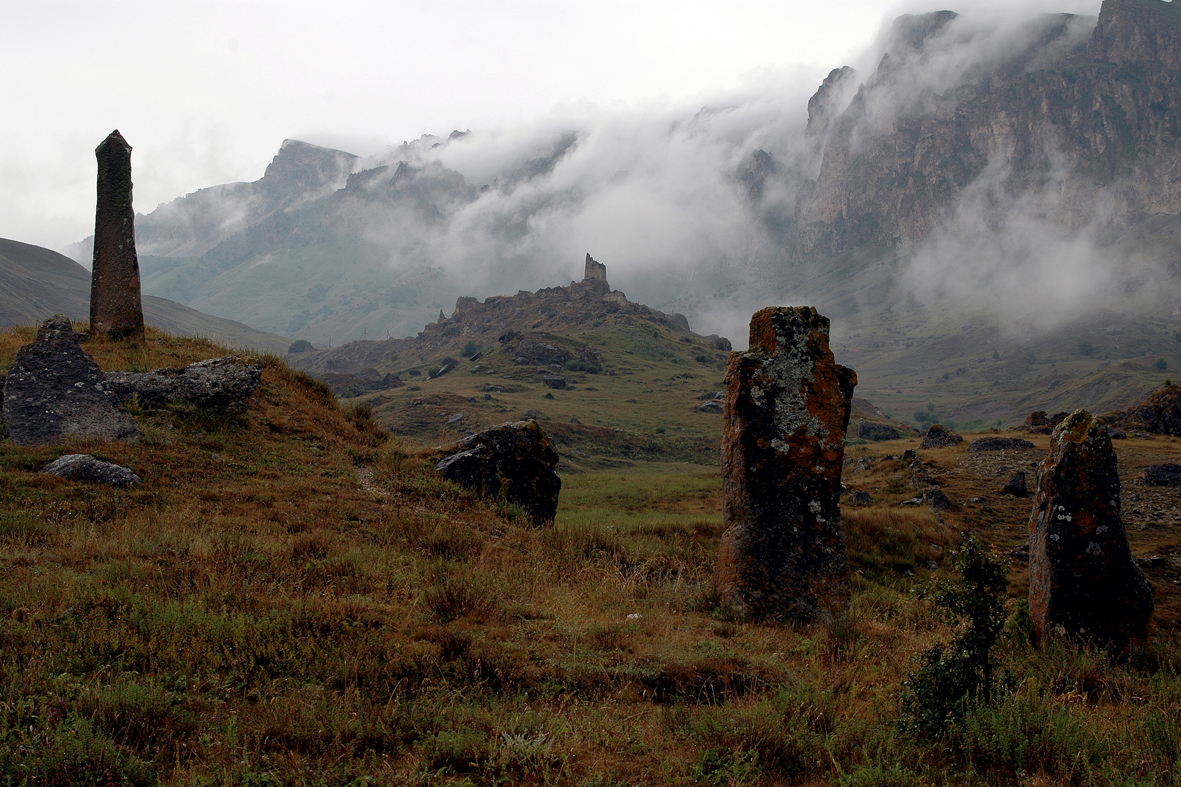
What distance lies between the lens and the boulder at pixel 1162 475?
18.9 meters

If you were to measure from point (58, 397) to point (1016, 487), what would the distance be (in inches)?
971

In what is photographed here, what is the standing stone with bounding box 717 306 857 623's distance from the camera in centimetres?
815

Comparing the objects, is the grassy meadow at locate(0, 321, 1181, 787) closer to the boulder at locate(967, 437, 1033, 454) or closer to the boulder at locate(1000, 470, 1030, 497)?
the boulder at locate(1000, 470, 1030, 497)

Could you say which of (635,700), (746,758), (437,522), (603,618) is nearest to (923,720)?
(746,758)

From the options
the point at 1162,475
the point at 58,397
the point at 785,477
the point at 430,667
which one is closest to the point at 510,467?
the point at 785,477

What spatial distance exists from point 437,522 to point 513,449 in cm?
361

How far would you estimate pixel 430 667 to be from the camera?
4.95 meters

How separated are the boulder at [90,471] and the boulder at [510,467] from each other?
17.3 feet

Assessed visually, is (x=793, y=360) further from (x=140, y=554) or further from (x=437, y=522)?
(x=140, y=554)

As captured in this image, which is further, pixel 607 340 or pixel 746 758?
pixel 607 340

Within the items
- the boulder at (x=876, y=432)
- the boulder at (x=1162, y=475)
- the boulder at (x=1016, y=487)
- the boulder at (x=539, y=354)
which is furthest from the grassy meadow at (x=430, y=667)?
the boulder at (x=539, y=354)

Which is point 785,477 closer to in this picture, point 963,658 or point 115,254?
point 963,658

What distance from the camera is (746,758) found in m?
4.10

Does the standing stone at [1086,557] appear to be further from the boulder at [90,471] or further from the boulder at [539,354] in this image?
the boulder at [539,354]
